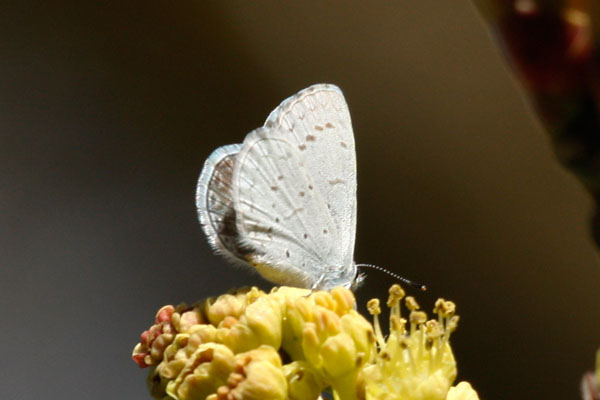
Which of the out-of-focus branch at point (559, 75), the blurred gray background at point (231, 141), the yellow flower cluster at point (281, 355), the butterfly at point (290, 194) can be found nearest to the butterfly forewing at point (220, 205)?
the butterfly at point (290, 194)

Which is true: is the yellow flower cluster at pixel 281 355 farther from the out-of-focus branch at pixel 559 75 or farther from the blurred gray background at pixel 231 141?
the blurred gray background at pixel 231 141

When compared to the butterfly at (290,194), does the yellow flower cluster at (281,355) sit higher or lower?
lower

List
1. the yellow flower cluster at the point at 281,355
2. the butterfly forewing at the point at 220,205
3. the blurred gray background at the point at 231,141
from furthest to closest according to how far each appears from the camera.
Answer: the blurred gray background at the point at 231,141 < the butterfly forewing at the point at 220,205 < the yellow flower cluster at the point at 281,355

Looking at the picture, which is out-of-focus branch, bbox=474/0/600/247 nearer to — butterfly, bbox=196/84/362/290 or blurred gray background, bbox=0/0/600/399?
butterfly, bbox=196/84/362/290

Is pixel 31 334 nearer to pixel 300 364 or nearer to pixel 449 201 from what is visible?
pixel 449 201

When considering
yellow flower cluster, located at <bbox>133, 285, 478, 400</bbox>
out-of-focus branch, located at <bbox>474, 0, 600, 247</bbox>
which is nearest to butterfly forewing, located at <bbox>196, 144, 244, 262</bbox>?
yellow flower cluster, located at <bbox>133, 285, 478, 400</bbox>

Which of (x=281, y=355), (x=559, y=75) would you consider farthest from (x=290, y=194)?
(x=559, y=75)

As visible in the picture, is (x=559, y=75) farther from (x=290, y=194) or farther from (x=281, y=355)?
(x=290, y=194)
